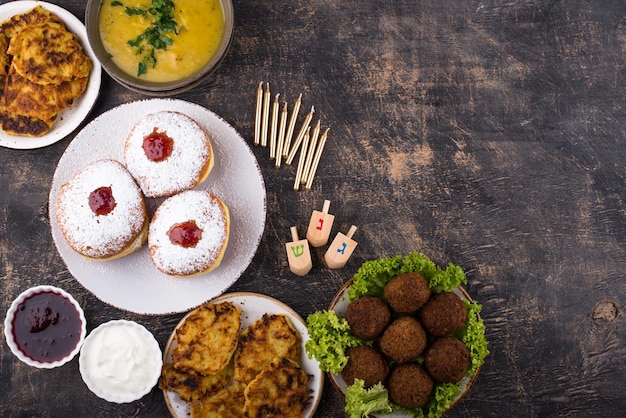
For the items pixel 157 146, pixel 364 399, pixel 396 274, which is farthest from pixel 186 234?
pixel 364 399

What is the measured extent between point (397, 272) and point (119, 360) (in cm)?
167

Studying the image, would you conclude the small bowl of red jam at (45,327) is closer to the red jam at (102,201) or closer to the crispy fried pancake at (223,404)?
the red jam at (102,201)

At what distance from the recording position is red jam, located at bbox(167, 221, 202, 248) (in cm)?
312

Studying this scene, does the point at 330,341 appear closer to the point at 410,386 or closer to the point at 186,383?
the point at 410,386

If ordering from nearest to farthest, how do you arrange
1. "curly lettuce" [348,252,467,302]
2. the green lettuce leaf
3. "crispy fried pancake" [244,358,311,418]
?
1. the green lettuce leaf
2. "curly lettuce" [348,252,467,302]
3. "crispy fried pancake" [244,358,311,418]

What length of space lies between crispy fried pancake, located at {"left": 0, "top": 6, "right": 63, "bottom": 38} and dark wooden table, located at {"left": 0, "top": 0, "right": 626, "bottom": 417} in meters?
0.21

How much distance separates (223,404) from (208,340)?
0.39m

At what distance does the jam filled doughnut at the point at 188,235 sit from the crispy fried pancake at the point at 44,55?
0.99m

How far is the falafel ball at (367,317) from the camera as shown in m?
2.98

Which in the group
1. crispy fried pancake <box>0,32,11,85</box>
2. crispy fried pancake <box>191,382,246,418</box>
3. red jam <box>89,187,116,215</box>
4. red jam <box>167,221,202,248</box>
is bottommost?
crispy fried pancake <box>191,382,246,418</box>

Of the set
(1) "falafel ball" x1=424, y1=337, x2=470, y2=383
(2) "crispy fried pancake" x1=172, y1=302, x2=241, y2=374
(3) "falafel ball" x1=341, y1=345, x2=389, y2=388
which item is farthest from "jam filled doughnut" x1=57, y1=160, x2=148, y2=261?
(1) "falafel ball" x1=424, y1=337, x2=470, y2=383

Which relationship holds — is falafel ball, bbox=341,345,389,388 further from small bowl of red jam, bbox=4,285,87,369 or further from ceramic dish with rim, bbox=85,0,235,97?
ceramic dish with rim, bbox=85,0,235,97

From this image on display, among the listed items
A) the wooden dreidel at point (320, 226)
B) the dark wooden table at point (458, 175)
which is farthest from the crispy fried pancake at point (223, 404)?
the wooden dreidel at point (320, 226)

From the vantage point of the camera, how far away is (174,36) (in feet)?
10.7
